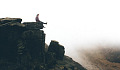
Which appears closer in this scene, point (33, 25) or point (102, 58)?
point (33, 25)

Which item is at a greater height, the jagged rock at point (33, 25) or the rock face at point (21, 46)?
the jagged rock at point (33, 25)

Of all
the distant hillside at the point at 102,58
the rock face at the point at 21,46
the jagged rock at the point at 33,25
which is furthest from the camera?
the distant hillside at the point at 102,58

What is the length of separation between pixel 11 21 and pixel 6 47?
8643 mm

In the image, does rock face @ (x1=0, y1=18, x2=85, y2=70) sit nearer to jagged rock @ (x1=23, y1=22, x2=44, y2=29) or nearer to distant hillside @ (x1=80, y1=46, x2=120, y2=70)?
jagged rock @ (x1=23, y1=22, x2=44, y2=29)

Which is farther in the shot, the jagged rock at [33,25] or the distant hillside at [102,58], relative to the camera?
the distant hillside at [102,58]

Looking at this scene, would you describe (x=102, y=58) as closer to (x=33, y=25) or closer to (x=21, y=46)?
(x=33, y=25)

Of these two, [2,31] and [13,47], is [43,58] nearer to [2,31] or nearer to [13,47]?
[13,47]

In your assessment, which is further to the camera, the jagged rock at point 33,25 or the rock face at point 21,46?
the jagged rock at point 33,25

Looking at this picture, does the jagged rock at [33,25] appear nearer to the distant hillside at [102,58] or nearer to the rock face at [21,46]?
the rock face at [21,46]

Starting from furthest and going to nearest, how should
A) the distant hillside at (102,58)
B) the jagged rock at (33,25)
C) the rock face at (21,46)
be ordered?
the distant hillside at (102,58), the jagged rock at (33,25), the rock face at (21,46)

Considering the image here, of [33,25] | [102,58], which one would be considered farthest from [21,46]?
[102,58]

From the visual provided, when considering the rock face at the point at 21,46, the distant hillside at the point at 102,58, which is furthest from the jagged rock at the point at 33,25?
the distant hillside at the point at 102,58

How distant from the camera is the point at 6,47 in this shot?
54.8 meters

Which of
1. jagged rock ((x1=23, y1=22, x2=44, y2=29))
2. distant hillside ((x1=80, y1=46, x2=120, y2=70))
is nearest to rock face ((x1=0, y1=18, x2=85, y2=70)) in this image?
jagged rock ((x1=23, y1=22, x2=44, y2=29))
